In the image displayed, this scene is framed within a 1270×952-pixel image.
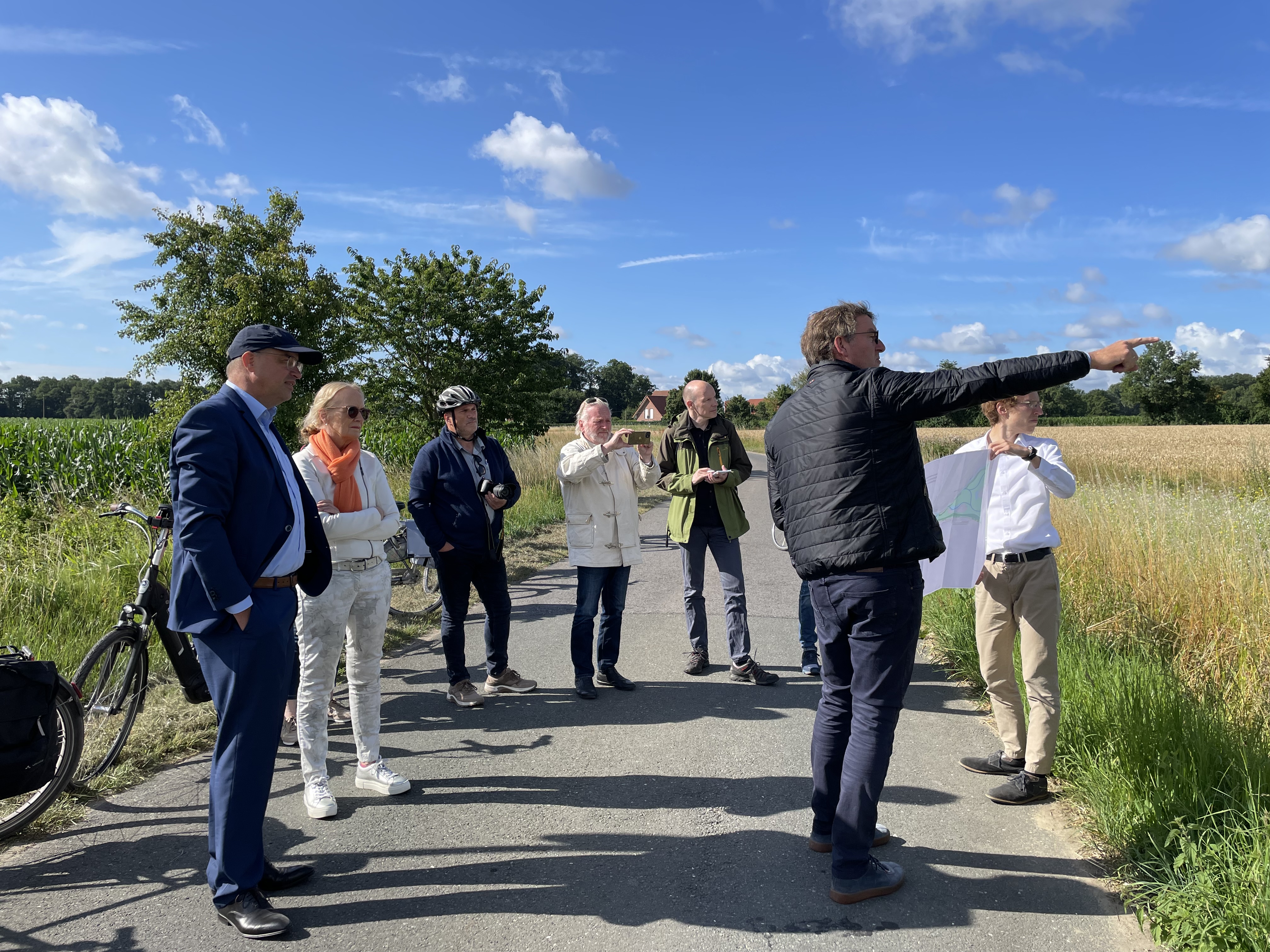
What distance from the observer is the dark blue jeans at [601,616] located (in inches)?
213

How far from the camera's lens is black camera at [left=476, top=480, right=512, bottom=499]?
199 inches

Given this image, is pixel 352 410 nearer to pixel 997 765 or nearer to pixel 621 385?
pixel 997 765

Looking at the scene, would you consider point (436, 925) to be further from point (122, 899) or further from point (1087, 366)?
point (1087, 366)

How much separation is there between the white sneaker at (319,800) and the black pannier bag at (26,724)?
103 cm

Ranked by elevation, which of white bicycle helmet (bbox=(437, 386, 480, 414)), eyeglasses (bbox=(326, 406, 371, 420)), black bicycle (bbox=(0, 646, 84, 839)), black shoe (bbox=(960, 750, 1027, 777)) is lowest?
black shoe (bbox=(960, 750, 1027, 777))

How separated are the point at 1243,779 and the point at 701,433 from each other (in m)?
3.62

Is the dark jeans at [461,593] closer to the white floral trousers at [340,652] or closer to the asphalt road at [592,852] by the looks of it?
the asphalt road at [592,852]

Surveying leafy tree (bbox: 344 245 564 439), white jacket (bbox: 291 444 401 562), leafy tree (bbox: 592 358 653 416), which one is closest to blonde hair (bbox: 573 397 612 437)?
white jacket (bbox: 291 444 401 562)

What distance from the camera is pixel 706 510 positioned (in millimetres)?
5699

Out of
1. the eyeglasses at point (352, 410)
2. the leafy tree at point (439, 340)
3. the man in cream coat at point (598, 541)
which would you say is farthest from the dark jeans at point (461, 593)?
the leafy tree at point (439, 340)

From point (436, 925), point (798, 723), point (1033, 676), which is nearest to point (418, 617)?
point (798, 723)

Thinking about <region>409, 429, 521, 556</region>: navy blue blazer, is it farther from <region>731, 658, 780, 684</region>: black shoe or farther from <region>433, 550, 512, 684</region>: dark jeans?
<region>731, 658, 780, 684</region>: black shoe

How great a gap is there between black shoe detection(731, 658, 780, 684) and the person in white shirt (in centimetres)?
175

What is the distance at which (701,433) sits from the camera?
5820 millimetres
